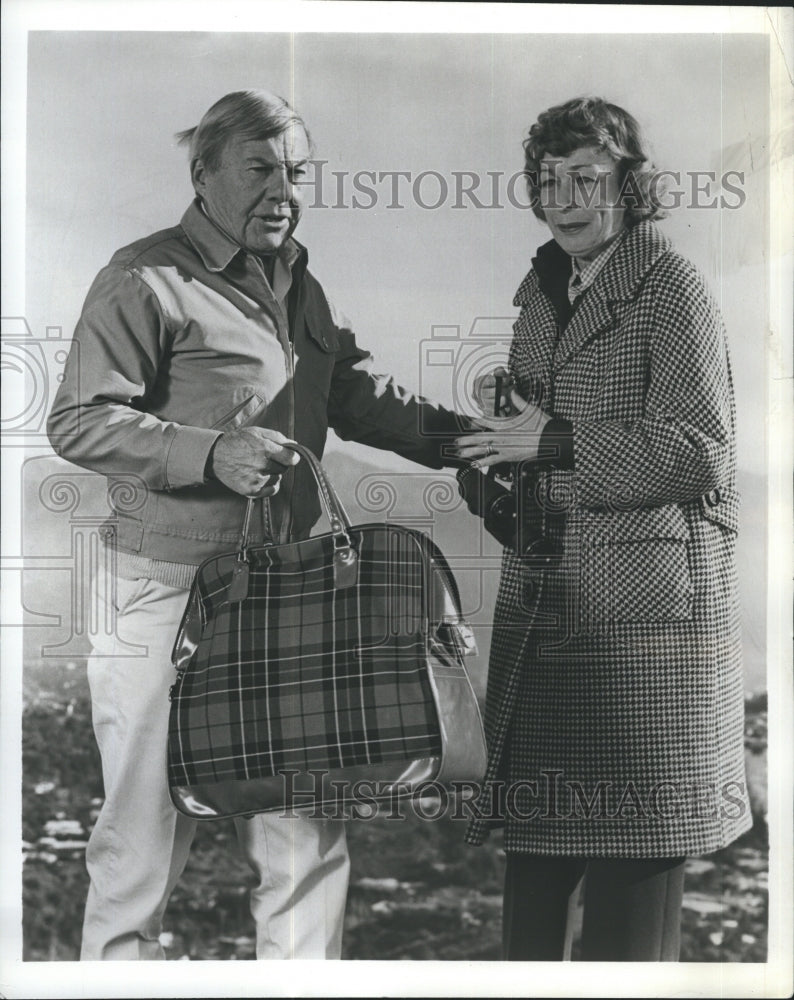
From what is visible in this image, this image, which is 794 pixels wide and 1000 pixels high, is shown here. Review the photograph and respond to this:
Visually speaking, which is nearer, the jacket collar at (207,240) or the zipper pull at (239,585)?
the zipper pull at (239,585)

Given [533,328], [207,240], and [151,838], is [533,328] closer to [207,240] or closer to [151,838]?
[207,240]

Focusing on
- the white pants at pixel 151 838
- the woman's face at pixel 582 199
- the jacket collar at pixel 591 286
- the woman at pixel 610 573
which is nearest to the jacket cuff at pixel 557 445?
the woman at pixel 610 573

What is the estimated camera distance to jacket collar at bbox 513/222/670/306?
9.19ft

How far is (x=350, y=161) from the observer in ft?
9.43

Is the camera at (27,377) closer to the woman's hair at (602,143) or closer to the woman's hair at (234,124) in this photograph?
the woman's hair at (234,124)

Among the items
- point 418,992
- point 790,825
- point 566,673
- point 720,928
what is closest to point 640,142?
point 566,673

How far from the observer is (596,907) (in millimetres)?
2863

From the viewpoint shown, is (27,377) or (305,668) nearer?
(305,668)

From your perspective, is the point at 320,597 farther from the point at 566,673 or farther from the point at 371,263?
the point at 371,263

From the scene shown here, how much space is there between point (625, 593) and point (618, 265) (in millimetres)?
804

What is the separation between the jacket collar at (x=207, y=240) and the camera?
281cm

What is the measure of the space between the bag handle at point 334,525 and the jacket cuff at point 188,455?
0.49 ft

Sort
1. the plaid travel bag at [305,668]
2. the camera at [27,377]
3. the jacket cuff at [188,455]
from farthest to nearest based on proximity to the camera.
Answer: the camera at [27,377], the jacket cuff at [188,455], the plaid travel bag at [305,668]

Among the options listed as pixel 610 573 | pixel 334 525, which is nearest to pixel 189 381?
pixel 334 525
